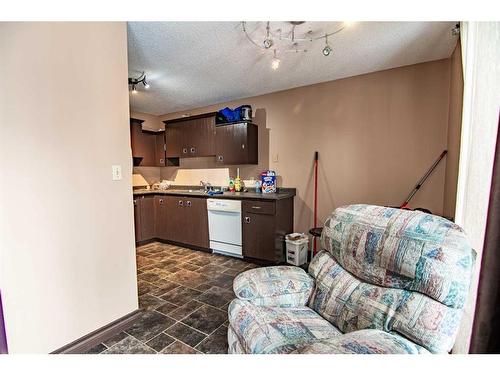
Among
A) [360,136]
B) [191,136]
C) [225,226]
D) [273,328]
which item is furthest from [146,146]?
[273,328]

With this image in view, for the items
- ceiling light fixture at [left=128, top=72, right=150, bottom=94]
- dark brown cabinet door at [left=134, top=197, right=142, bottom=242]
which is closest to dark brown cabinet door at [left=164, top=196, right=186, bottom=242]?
dark brown cabinet door at [left=134, top=197, right=142, bottom=242]

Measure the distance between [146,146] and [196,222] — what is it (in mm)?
1852

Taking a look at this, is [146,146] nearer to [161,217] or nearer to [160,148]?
[160,148]

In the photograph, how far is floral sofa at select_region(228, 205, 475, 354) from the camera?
0.88 metres

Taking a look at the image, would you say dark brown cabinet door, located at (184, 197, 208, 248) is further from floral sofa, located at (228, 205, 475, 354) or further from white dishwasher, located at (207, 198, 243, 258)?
floral sofa, located at (228, 205, 475, 354)

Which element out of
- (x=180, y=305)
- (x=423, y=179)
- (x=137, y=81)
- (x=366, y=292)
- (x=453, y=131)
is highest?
(x=137, y=81)

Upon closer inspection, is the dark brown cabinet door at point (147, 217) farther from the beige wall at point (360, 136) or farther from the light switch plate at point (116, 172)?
the light switch plate at point (116, 172)

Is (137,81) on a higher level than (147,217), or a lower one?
higher

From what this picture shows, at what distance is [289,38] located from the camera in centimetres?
200

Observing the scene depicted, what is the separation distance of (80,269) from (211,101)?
3.09 m

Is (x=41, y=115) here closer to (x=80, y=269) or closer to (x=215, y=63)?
(x=80, y=269)

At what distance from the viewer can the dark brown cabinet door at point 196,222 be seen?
3387 mm
